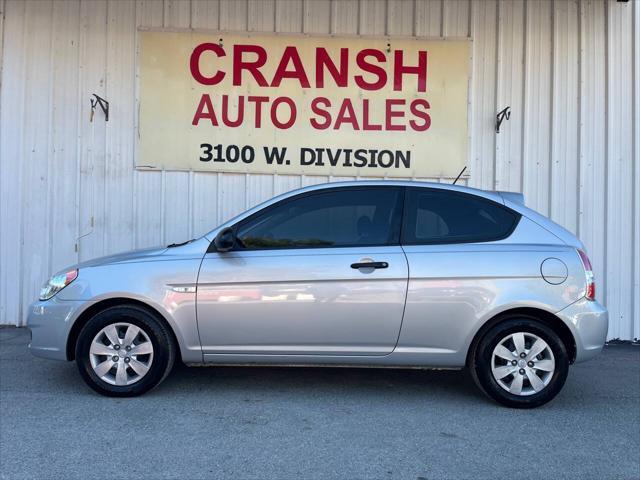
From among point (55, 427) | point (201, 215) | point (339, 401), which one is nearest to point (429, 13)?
point (201, 215)

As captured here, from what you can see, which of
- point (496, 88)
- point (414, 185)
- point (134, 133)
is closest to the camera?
point (414, 185)

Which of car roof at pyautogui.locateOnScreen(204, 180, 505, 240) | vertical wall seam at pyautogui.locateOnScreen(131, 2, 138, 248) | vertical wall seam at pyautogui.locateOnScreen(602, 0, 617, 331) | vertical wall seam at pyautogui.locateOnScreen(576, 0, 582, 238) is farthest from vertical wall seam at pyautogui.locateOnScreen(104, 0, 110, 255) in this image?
vertical wall seam at pyautogui.locateOnScreen(602, 0, 617, 331)

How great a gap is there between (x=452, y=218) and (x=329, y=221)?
3.19ft

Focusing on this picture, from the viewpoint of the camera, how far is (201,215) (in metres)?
7.36

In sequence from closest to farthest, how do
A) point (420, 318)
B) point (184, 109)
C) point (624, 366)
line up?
1. point (420, 318)
2. point (624, 366)
3. point (184, 109)

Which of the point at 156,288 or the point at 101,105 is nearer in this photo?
the point at 156,288

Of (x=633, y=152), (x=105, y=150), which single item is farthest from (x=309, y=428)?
(x=633, y=152)

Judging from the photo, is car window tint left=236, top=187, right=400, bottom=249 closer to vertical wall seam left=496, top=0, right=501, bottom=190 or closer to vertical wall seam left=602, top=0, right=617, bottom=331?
vertical wall seam left=496, top=0, right=501, bottom=190

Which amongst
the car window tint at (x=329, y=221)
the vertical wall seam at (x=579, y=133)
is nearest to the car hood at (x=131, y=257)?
the car window tint at (x=329, y=221)

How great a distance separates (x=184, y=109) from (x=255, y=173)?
120cm

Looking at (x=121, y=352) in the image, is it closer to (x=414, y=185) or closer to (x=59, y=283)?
(x=59, y=283)

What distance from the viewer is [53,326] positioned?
458cm

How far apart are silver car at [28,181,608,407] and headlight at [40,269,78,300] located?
0.03m

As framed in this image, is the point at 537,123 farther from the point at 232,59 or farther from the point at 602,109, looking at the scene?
the point at 232,59
